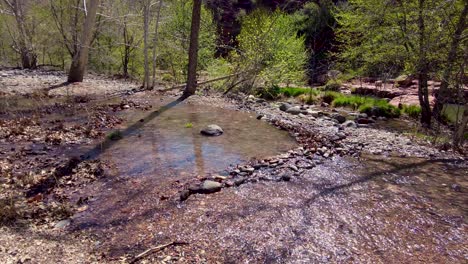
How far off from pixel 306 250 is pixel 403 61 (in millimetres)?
8518

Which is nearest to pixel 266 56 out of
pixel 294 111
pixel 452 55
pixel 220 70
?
pixel 220 70

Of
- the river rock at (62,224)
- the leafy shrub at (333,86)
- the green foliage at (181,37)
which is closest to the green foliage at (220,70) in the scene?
the green foliage at (181,37)

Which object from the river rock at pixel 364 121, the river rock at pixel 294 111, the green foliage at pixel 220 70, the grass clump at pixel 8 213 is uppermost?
the green foliage at pixel 220 70

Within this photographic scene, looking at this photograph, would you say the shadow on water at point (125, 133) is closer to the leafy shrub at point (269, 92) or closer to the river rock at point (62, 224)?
the river rock at point (62, 224)

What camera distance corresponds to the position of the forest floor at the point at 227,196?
3613mm

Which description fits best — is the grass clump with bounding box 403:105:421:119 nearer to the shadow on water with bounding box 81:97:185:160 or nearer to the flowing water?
the flowing water

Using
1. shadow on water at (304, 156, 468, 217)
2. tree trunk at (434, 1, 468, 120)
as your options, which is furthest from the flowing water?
tree trunk at (434, 1, 468, 120)

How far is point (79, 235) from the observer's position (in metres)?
3.83

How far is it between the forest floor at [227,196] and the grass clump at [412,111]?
442cm

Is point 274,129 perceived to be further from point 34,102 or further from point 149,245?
point 34,102

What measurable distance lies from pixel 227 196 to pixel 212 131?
127 inches

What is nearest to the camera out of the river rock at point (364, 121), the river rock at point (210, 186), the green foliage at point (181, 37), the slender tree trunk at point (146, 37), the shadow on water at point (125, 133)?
the river rock at point (210, 186)

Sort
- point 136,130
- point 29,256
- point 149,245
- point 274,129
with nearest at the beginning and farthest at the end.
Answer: point 29,256 < point 149,245 < point 136,130 < point 274,129

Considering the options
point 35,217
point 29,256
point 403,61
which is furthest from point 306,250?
point 403,61
